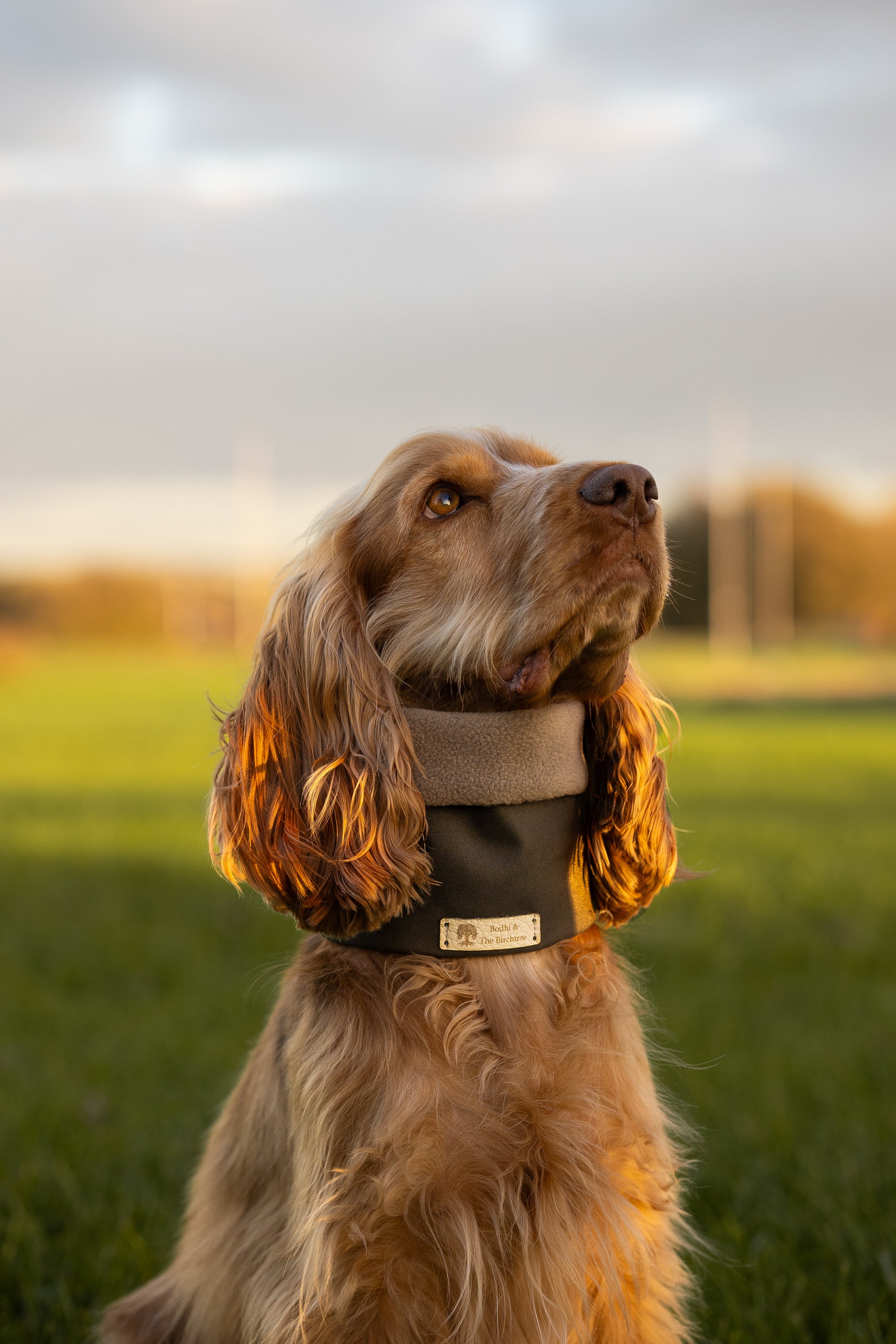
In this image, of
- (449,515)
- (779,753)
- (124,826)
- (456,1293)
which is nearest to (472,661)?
(449,515)

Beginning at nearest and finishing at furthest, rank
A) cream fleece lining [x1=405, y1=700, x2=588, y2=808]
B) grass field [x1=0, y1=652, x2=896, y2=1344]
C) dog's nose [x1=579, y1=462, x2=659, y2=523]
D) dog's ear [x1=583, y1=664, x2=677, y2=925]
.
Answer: dog's nose [x1=579, y1=462, x2=659, y2=523]
cream fleece lining [x1=405, y1=700, x2=588, y2=808]
dog's ear [x1=583, y1=664, x2=677, y2=925]
grass field [x1=0, y1=652, x2=896, y2=1344]

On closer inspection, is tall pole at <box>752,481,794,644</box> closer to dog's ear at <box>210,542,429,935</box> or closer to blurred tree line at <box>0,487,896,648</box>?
blurred tree line at <box>0,487,896,648</box>

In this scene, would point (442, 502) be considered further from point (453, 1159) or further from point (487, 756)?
point (453, 1159)

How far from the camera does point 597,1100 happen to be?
2486 mm

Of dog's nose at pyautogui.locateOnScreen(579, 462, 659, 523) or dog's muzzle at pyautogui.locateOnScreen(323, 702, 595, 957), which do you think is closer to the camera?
dog's nose at pyautogui.locateOnScreen(579, 462, 659, 523)

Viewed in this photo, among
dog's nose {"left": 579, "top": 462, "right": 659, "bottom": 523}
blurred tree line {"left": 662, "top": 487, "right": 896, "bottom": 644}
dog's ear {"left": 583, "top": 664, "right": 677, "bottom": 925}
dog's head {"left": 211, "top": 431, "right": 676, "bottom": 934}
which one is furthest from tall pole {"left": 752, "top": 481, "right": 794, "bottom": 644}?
dog's nose {"left": 579, "top": 462, "right": 659, "bottom": 523}

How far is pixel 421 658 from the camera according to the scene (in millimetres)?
2604

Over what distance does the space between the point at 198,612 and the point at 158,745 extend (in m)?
32.6

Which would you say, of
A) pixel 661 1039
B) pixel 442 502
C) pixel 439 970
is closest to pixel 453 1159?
pixel 439 970

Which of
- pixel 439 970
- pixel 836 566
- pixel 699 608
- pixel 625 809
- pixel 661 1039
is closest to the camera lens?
pixel 439 970

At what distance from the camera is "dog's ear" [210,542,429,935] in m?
2.45

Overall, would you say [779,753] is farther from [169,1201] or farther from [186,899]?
[169,1201]

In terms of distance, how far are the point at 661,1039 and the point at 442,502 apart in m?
2.66

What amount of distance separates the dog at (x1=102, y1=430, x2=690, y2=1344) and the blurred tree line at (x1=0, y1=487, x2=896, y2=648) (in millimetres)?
43564
